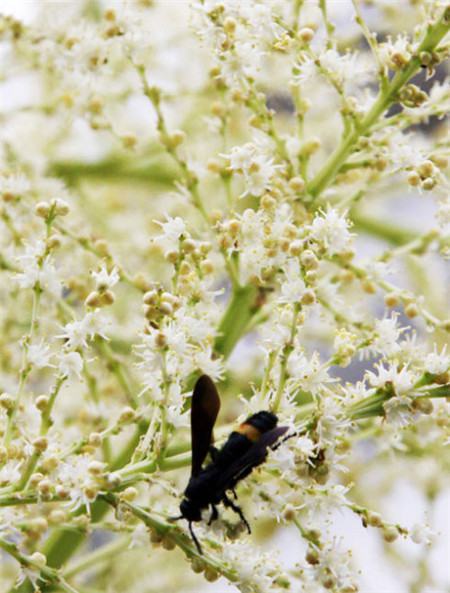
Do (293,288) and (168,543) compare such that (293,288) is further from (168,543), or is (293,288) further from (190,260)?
(168,543)

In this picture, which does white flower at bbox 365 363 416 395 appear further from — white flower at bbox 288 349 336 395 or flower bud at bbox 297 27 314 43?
flower bud at bbox 297 27 314 43

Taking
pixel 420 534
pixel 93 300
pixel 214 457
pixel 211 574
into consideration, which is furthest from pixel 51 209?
pixel 420 534

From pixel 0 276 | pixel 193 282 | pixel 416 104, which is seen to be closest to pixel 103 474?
pixel 193 282

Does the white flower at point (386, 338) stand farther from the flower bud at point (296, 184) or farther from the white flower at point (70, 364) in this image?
the white flower at point (70, 364)

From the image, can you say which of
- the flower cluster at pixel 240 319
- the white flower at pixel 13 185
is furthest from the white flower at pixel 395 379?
the white flower at pixel 13 185

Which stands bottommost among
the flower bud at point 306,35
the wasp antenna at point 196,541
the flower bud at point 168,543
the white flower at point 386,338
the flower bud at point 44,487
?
the flower bud at point 168,543

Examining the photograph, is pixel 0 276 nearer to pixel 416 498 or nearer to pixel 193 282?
pixel 193 282

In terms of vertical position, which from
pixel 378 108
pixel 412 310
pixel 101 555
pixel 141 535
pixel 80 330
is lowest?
pixel 101 555
